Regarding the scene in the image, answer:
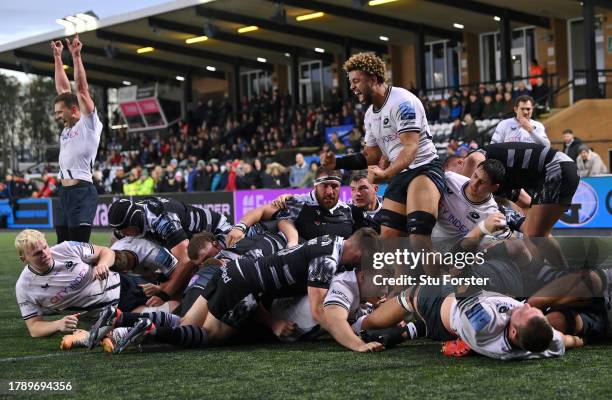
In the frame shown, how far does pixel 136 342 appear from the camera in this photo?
742 centimetres

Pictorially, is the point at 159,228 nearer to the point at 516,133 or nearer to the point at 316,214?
the point at 316,214

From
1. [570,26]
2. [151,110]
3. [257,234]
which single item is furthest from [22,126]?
[257,234]

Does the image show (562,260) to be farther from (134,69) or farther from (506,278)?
(134,69)

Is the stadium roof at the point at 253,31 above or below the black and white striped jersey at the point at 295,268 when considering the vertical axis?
above

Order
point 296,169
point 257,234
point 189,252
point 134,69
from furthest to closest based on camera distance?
point 134,69 < point 296,169 < point 257,234 < point 189,252

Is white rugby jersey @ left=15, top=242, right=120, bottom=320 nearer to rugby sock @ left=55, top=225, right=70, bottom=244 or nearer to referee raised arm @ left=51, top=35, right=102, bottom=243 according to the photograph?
referee raised arm @ left=51, top=35, right=102, bottom=243

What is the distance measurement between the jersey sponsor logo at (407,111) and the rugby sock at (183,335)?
2294 mm

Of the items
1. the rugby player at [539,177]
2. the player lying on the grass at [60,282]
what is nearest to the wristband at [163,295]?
the player lying on the grass at [60,282]

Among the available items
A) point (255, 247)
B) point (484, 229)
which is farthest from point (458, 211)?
point (255, 247)

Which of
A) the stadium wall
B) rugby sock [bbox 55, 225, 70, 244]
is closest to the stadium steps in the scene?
the stadium wall

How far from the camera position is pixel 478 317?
21.1 feet

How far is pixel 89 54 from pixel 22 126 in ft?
134

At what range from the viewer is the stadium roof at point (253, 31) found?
1346 inches

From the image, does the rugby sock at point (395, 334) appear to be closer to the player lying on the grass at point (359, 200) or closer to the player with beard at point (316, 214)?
the player lying on the grass at point (359, 200)
